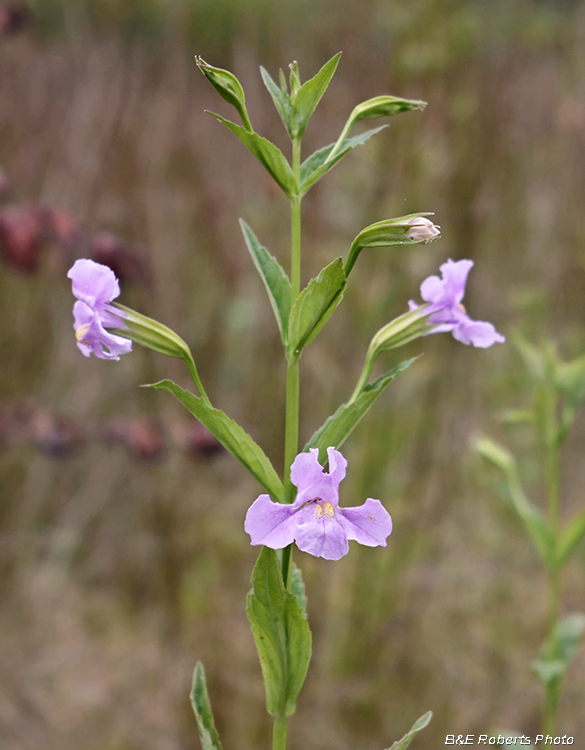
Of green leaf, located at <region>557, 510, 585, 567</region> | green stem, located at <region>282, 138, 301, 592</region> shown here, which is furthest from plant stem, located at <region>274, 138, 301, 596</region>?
green leaf, located at <region>557, 510, 585, 567</region>

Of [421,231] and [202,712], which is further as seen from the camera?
[202,712]


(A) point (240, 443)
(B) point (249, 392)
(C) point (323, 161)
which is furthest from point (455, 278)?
(B) point (249, 392)

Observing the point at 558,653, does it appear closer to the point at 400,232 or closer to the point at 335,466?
the point at 335,466

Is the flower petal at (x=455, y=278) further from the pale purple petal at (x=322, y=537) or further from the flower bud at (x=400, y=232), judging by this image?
the pale purple petal at (x=322, y=537)

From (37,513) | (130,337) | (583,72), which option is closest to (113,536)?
(37,513)

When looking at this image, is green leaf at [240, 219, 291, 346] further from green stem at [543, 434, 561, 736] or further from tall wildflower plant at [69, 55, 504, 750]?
green stem at [543, 434, 561, 736]

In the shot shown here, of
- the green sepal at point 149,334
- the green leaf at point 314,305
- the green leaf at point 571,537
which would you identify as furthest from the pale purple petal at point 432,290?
the green leaf at point 571,537

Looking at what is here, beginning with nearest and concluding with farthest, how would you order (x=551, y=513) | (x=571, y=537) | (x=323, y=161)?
(x=323, y=161)
(x=571, y=537)
(x=551, y=513)
